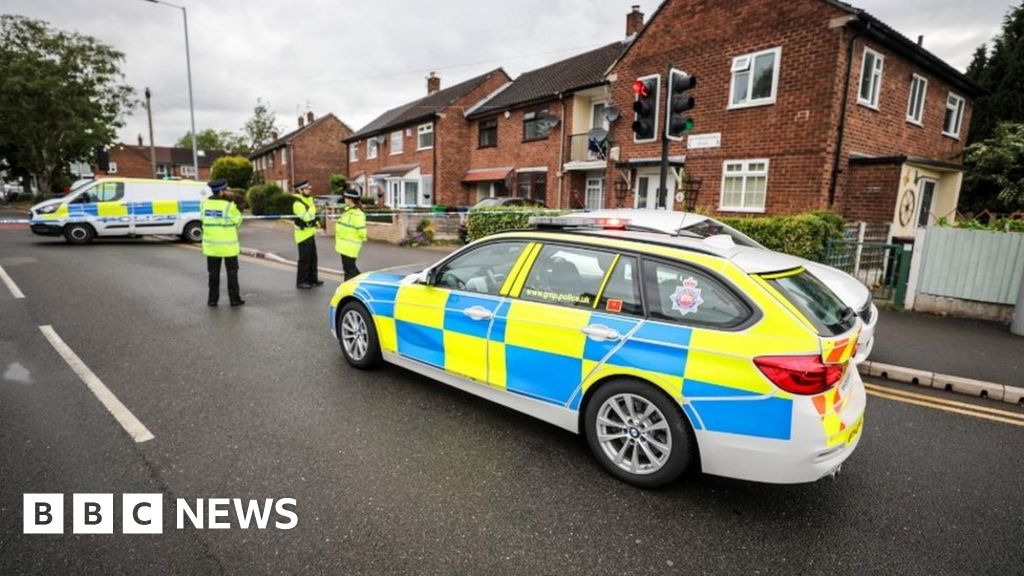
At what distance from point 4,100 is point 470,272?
4497 cm

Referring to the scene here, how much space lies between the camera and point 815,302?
9.75ft

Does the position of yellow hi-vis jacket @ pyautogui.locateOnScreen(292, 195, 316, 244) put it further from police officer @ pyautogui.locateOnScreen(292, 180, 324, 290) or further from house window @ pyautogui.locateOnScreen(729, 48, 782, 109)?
house window @ pyautogui.locateOnScreen(729, 48, 782, 109)

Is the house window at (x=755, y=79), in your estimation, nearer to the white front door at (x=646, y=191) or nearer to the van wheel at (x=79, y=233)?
the white front door at (x=646, y=191)

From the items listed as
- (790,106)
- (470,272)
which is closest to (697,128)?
(790,106)

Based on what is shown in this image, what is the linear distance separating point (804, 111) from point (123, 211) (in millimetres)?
17726

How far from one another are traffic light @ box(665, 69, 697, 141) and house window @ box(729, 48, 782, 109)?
7.27 m

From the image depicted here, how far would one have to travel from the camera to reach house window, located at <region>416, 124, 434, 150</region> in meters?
25.8

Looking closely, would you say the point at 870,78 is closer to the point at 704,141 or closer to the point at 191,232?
the point at 704,141

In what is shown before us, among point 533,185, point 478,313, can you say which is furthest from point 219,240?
point 533,185

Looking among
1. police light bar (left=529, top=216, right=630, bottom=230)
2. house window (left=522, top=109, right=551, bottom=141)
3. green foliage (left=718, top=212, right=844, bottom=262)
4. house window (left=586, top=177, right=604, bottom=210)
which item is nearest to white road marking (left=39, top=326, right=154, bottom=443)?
police light bar (left=529, top=216, right=630, bottom=230)

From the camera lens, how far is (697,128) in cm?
1413

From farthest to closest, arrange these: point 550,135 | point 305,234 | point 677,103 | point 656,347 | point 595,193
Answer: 1. point 550,135
2. point 595,193
3. point 305,234
4. point 677,103
5. point 656,347

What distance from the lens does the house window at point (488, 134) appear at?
76.8ft

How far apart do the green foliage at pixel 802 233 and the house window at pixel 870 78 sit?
203 inches
